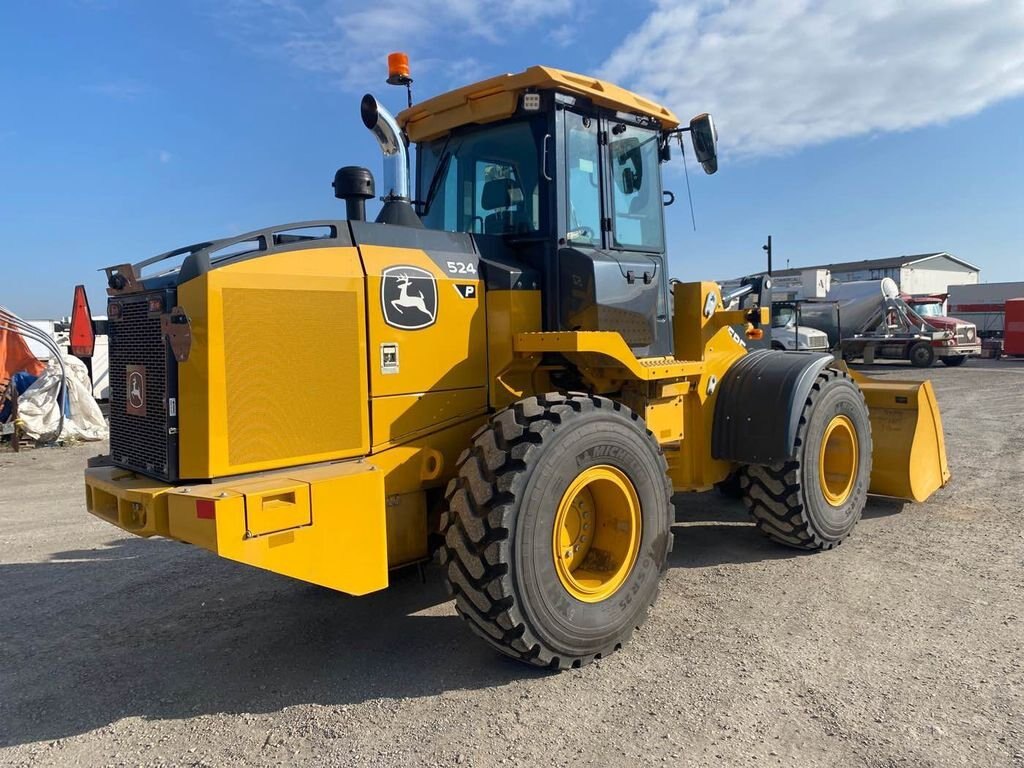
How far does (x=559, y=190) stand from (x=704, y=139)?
131 centimetres

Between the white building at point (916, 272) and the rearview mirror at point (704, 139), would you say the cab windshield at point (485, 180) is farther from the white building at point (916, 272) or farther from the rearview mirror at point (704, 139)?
the white building at point (916, 272)

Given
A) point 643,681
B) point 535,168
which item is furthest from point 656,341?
point 643,681

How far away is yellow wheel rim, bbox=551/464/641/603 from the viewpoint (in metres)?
3.92

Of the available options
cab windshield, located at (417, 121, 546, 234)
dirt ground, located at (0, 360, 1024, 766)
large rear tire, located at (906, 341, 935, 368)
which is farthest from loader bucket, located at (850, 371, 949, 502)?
large rear tire, located at (906, 341, 935, 368)

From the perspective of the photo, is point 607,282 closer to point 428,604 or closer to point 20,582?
point 428,604

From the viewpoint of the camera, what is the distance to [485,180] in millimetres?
4707

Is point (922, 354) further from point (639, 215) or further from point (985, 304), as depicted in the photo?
point (639, 215)

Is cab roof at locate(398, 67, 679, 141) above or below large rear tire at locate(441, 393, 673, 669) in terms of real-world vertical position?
above

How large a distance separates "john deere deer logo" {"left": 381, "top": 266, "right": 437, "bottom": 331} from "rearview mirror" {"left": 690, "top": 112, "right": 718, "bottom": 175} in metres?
2.24

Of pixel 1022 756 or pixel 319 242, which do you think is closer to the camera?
pixel 1022 756

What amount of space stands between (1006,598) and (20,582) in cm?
663

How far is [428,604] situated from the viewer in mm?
4707

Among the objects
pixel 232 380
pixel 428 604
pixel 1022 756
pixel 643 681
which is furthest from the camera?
pixel 428 604

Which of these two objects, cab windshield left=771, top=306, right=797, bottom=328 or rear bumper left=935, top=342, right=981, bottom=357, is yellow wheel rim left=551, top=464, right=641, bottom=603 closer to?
cab windshield left=771, top=306, right=797, bottom=328
